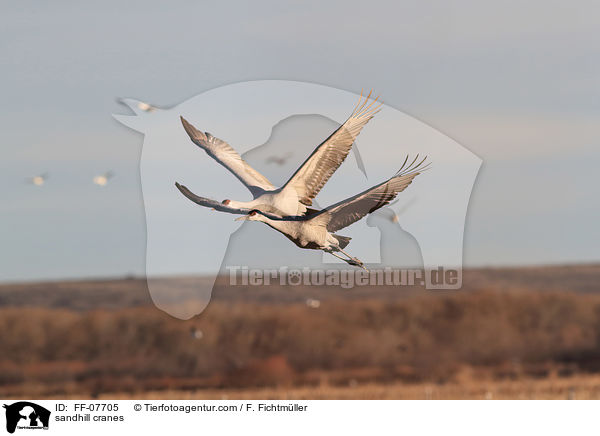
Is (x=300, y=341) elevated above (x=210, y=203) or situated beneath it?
situated beneath

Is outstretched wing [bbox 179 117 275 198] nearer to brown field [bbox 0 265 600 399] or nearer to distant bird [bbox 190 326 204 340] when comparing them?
brown field [bbox 0 265 600 399]

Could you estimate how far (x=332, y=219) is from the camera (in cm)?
1189

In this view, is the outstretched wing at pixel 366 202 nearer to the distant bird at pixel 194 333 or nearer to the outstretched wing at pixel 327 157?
the outstretched wing at pixel 327 157

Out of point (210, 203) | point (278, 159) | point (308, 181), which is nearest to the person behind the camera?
point (308, 181)

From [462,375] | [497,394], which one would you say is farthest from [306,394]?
[462,375]

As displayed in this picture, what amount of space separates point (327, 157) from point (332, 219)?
743 millimetres

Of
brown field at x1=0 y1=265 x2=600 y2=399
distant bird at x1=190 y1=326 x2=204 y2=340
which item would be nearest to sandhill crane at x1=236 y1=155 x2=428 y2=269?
brown field at x1=0 y1=265 x2=600 y2=399

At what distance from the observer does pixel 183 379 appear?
82.6 feet
